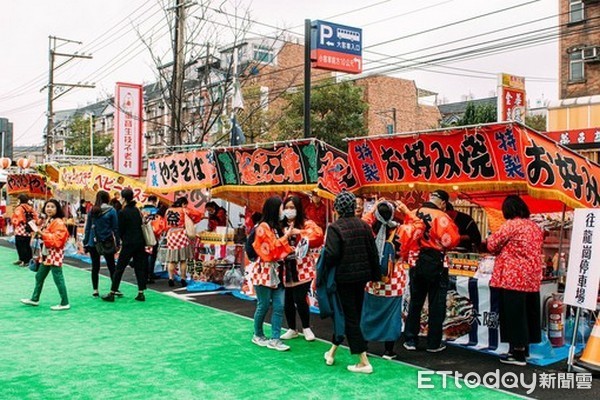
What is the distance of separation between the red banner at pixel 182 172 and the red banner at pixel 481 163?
137 inches

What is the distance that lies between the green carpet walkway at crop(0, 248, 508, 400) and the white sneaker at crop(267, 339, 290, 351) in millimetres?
83

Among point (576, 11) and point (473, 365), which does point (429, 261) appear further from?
point (576, 11)

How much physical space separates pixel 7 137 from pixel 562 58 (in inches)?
1516

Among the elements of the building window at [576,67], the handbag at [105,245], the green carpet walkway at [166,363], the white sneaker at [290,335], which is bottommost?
the green carpet walkway at [166,363]

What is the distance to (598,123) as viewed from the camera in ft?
58.9

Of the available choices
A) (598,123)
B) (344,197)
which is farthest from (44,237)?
(598,123)

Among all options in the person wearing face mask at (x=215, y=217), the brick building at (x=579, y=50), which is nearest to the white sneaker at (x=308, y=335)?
the person wearing face mask at (x=215, y=217)

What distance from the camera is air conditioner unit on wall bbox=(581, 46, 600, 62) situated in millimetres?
26641

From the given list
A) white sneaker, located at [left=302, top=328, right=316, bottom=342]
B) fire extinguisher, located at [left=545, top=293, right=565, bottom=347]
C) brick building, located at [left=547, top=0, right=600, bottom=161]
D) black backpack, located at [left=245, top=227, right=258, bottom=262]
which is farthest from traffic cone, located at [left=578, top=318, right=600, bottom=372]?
brick building, located at [left=547, top=0, right=600, bottom=161]

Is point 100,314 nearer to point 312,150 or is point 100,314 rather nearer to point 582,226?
point 312,150

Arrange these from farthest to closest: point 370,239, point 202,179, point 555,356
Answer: point 202,179 → point 555,356 → point 370,239

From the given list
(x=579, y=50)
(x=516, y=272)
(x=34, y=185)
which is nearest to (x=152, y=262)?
(x=516, y=272)

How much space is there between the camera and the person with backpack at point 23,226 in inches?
561

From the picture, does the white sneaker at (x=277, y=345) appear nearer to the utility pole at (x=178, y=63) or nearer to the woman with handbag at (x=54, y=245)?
the woman with handbag at (x=54, y=245)
